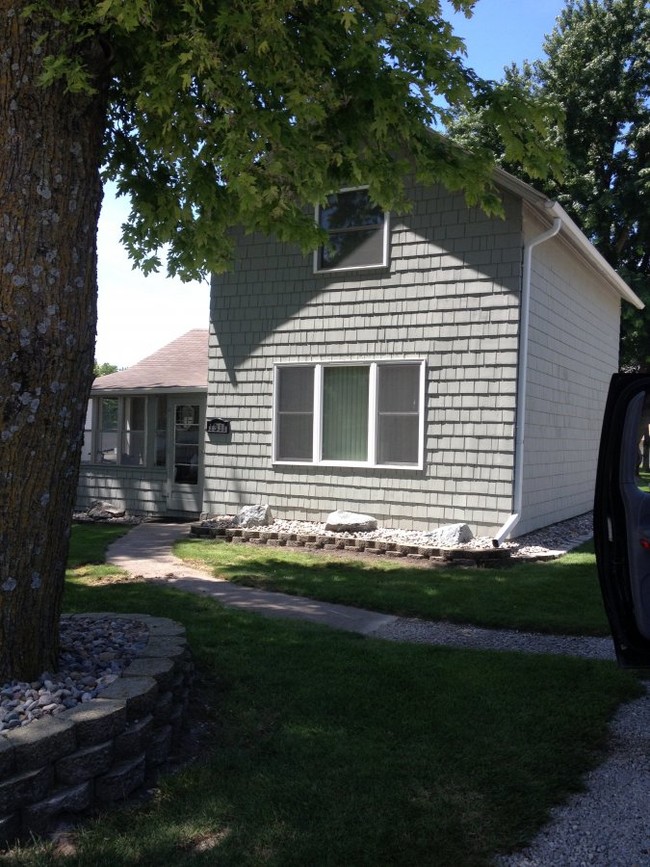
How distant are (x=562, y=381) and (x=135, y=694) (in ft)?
34.3

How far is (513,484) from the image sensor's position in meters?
10.9

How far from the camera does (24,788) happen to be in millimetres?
3420

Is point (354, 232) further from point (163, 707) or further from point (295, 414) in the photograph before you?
point (163, 707)

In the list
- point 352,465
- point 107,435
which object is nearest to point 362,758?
point 352,465

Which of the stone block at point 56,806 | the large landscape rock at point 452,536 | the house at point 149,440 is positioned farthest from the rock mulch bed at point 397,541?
the stone block at point 56,806

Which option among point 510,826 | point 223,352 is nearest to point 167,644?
point 510,826

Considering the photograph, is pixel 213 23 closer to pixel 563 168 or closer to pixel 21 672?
pixel 563 168

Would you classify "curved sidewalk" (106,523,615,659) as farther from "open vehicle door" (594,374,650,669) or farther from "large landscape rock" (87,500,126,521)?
"large landscape rock" (87,500,126,521)

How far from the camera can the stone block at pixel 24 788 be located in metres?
3.35

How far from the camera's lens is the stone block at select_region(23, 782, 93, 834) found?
3.44 m

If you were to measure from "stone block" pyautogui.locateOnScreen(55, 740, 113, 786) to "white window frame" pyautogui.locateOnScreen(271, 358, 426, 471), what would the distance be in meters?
8.10

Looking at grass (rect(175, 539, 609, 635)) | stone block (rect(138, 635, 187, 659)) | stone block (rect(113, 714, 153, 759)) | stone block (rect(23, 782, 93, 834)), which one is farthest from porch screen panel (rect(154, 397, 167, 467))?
stone block (rect(23, 782, 93, 834))

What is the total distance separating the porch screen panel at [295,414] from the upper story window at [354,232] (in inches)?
64.9

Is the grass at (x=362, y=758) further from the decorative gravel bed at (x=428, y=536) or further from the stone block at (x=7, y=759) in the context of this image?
the decorative gravel bed at (x=428, y=536)
